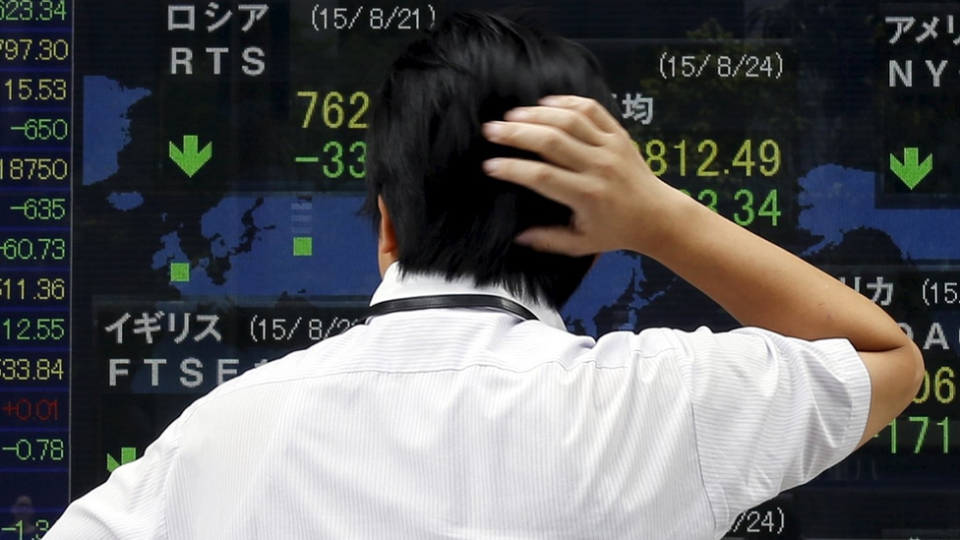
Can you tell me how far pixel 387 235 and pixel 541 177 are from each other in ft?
0.41

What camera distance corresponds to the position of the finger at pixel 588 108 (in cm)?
60

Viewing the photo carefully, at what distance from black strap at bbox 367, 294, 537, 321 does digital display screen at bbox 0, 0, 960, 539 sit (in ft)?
1.99

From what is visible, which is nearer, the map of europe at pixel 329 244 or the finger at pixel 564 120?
the finger at pixel 564 120

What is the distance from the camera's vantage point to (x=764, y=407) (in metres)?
0.60

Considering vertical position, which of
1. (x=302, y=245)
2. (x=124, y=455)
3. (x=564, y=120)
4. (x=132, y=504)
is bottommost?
(x=124, y=455)

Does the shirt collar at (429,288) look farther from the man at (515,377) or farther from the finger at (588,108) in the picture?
the finger at (588,108)

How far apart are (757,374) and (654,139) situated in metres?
0.68

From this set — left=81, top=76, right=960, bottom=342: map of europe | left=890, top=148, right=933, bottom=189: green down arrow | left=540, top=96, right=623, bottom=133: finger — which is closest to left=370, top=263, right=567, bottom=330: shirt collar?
left=540, top=96, right=623, bottom=133: finger

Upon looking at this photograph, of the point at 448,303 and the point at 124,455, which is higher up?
the point at 448,303

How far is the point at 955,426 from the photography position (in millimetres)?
1237

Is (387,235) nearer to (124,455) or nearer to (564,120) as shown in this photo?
(564,120)

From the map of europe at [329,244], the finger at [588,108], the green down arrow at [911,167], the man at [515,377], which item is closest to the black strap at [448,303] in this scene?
the man at [515,377]

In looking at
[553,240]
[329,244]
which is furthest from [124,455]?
[553,240]

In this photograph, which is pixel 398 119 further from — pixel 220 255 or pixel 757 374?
pixel 220 255
